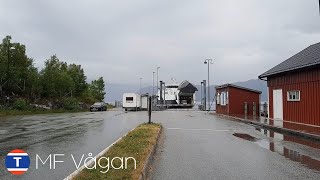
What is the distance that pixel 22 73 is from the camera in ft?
163

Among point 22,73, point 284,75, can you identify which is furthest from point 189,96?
point 284,75

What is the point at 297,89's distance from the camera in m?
24.6

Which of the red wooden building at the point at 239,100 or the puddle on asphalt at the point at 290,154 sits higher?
the red wooden building at the point at 239,100

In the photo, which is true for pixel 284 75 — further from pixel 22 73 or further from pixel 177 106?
pixel 177 106

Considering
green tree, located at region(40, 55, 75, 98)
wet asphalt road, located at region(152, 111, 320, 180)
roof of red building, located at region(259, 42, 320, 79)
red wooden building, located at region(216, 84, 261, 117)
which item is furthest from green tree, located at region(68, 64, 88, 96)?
wet asphalt road, located at region(152, 111, 320, 180)

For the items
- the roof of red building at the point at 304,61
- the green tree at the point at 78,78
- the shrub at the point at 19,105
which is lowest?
the shrub at the point at 19,105

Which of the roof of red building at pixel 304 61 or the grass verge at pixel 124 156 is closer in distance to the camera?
the grass verge at pixel 124 156

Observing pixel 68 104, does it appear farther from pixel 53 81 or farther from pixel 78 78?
pixel 78 78

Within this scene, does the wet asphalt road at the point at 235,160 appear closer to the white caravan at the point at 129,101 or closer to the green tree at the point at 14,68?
the green tree at the point at 14,68

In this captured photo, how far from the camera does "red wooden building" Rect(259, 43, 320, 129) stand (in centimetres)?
2230

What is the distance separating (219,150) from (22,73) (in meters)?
41.9

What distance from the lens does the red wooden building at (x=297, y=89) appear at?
22297 millimetres

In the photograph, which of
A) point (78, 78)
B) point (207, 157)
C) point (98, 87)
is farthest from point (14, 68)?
point (207, 157)

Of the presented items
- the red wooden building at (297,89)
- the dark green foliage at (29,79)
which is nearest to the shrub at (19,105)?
the dark green foliage at (29,79)
